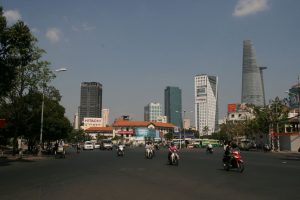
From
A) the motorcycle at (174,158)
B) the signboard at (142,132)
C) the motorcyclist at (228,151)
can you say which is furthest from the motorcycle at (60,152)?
the signboard at (142,132)

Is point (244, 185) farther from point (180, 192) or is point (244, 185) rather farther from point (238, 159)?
point (238, 159)

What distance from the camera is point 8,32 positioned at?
23094 millimetres

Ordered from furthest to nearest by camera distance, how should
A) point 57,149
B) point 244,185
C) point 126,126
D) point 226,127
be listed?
1. point 126,126
2. point 226,127
3. point 57,149
4. point 244,185

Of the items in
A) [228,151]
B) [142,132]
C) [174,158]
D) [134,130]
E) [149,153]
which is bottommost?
[174,158]

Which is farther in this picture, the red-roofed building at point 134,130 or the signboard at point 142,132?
the red-roofed building at point 134,130

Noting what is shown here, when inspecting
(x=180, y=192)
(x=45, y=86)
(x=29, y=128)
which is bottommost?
(x=180, y=192)

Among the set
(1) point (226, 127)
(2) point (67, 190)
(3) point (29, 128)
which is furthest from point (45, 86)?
(1) point (226, 127)

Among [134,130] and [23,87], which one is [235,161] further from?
[134,130]

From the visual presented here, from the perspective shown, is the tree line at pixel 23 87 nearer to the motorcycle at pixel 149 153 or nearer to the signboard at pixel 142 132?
the motorcycle at pixel 149 153

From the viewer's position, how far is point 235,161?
795 inches

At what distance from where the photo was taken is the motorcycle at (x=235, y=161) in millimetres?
19969

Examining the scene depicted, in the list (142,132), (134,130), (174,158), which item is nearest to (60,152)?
(174,158)

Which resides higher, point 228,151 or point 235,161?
point 228,151

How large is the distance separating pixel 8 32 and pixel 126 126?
152938mm
